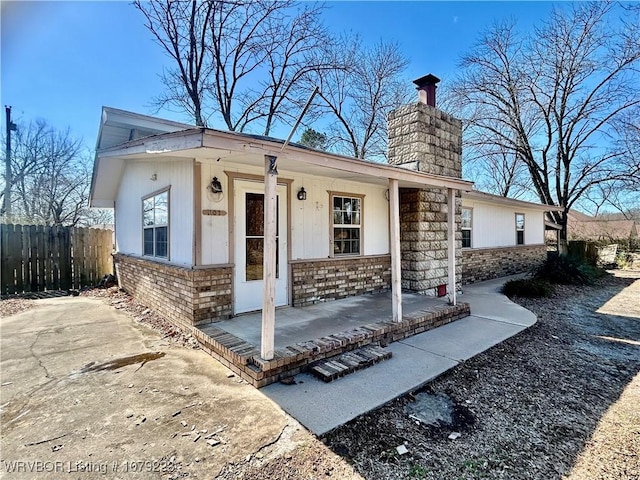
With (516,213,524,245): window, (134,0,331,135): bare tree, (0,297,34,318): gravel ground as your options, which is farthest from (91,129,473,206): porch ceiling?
(134,0,331,135): bare tree

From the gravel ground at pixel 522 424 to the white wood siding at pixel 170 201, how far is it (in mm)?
3701

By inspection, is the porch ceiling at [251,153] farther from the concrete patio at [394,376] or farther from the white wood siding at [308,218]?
the concrete patio at [394,376]

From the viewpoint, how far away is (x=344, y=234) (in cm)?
681

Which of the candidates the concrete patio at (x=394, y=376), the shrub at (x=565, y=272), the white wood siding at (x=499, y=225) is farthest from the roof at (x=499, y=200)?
the concrete patio at (x=394, y=376)

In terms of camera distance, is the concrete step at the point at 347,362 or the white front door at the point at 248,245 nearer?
the concrete step at the point at 347,362

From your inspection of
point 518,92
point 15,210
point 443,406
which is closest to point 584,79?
point 518,92

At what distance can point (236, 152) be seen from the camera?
3529mm

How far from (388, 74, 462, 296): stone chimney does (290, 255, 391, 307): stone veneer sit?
2.00 feet

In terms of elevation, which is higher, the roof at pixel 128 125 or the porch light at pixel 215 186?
the roof at pixel 128 125

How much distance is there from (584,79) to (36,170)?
86.2 ft

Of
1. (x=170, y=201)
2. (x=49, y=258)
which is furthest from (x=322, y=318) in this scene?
(x=49, y=258)

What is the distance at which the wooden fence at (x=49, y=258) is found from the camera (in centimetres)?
858

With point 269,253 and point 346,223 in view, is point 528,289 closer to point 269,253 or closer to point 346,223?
point 346,223

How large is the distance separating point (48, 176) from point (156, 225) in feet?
51.8
